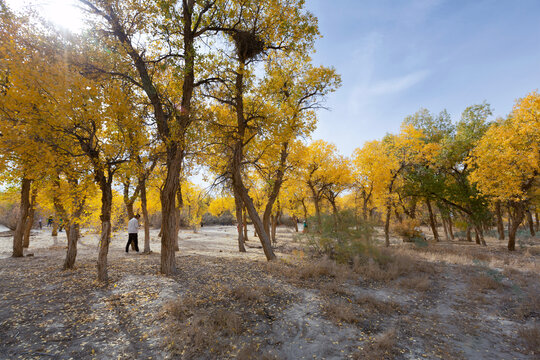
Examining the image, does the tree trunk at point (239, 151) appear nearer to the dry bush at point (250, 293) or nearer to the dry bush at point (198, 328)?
the dry bush at point (250, 293)

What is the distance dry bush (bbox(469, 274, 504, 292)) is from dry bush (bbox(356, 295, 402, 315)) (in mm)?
3492

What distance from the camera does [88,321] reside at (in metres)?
4.71

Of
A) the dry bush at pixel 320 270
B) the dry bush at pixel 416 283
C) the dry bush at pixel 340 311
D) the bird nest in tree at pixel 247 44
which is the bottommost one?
the dry bush at pixel 416 283

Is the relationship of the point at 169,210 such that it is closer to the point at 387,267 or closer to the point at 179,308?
the point at 179,308

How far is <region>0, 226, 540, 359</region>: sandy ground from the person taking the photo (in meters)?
4.05

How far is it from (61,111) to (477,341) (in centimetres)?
1010

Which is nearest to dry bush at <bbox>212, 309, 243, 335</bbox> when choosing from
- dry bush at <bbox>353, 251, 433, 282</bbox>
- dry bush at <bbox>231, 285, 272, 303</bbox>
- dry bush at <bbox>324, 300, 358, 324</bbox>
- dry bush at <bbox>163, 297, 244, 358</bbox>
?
dry bush at <bbox>163, 297, 244, 358</bbox>

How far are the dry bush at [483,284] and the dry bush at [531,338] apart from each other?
2711 mm

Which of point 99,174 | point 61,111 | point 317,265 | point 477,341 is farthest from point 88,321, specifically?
point 477,341

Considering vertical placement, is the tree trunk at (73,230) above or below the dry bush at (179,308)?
above

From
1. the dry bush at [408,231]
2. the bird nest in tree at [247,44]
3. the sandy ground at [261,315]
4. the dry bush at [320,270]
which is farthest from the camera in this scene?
the dry bush at [408,231]

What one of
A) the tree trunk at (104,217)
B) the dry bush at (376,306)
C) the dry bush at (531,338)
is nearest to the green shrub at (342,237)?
the dry bush at (376,306)

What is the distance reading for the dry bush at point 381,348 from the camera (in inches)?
156

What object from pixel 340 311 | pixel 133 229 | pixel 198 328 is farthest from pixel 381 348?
pixel 133 229
